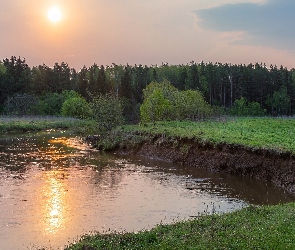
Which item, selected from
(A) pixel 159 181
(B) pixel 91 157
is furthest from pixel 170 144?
(A) pixel 159 181

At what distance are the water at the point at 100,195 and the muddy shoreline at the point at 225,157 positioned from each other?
3.17ft

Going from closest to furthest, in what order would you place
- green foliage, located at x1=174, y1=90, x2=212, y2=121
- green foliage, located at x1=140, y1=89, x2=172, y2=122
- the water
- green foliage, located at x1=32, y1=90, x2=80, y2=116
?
the water < green foliage, located at x1=140, y1=89, x2=172, y2=122 < green foliage, located at x1=174, y1=90, x2=212, y2=121 < green foliage, located at x1=32, y1=90, x2=80, y2=116

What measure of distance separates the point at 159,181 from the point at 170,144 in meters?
10.3

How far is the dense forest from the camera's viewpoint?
94188 millimetres

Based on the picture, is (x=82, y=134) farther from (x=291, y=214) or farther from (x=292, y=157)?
(x=291, y=214)

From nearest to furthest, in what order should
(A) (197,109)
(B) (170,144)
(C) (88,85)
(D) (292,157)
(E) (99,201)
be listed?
(E) (99,201) < (D) (292,157) < (B) (170,144) < (A) (197,109) < (C) (88,85)

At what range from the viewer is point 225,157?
27.8 m

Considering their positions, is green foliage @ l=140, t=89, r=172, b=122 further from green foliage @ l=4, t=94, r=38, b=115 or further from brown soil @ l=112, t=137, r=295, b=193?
green foliage @ l=4, t=94, r=38, b=115

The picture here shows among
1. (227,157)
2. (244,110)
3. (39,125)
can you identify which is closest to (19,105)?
(39,125)

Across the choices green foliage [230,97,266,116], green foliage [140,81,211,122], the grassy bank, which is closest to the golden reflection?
the grassy bank

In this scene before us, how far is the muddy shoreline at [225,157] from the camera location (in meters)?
23.4

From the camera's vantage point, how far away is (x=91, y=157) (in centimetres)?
3444

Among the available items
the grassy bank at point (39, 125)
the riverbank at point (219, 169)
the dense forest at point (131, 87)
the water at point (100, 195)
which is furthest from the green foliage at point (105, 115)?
the dense forest at point (131, 87)

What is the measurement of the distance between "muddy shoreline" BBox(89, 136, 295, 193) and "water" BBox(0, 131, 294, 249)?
97 centimetres
